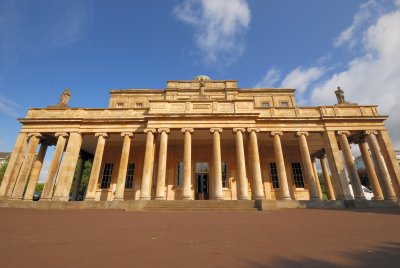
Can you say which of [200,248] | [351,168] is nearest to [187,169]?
[200,248]

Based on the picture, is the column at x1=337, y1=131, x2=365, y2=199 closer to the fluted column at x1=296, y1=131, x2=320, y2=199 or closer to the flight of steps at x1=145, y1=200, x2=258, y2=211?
the fluted column at x1=296, y1=131, x2=320, y2=199

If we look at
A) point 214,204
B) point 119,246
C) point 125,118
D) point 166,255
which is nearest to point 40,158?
point 125,118

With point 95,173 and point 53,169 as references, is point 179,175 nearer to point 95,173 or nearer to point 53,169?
point 95,173

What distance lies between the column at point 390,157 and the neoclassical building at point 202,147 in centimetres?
7

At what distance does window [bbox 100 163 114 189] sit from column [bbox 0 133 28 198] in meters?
7.20

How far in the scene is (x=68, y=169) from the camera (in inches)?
698

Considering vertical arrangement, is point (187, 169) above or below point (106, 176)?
below

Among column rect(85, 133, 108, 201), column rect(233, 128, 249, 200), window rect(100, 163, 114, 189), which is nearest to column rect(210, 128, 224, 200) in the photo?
column rect(233, 128, 249, 200)

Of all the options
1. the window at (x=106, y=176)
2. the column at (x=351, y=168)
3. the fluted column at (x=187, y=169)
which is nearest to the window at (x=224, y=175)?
the fluted column at (x=187, y=169)

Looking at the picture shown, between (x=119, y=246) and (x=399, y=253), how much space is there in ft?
19.0

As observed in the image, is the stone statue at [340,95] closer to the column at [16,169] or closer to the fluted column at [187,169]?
the fluted column at [187,169]

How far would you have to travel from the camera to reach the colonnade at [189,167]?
54.1 feet

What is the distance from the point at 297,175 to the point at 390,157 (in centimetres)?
763

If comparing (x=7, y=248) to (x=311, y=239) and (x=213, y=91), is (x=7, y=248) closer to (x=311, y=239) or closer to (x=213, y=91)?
(x=311, y=239)
